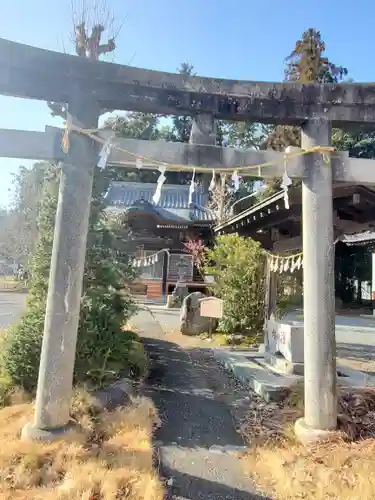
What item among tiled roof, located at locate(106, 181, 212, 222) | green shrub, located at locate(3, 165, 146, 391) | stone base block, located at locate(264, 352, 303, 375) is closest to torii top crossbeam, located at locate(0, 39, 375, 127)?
green shrub, located at locate(3, 165, 146, 391)

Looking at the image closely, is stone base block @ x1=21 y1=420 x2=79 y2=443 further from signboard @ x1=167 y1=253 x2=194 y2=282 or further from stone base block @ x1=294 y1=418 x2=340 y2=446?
signboard @ x1=167 y1=253 x2=194 y2=282

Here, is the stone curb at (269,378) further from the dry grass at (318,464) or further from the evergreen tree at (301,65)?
the evergreen tree at (301,65)

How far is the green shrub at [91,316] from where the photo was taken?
17.5 feet

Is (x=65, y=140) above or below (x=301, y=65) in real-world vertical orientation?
below

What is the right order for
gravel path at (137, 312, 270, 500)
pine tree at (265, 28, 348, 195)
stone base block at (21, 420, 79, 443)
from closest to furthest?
gravel path at (137, 312, 270, 500), stone base block at (21, 420, 79, 443), pine tree at (265, 28, 348, 195)

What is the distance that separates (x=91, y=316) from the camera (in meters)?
5.85

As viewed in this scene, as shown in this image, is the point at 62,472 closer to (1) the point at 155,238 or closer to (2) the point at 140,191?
(1) the point at 155,238

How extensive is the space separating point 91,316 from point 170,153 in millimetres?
3028

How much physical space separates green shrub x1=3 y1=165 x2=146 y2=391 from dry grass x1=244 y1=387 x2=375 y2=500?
2614 millimetres

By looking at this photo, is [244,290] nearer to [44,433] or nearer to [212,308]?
[212,308]

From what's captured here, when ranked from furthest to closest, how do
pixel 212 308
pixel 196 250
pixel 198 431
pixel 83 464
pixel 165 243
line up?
1. pixel 165 243
2. pixel 196 250
3. pixel 212 308
4. pixel 198 431
5. pixel 83 464

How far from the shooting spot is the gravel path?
133 inches

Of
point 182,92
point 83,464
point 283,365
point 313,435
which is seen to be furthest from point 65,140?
point 283,365

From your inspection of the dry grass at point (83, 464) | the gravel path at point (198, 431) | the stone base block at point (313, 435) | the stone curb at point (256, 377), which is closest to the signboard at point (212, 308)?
the stone curb at point (256, 377)
